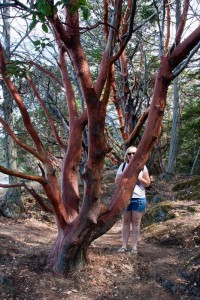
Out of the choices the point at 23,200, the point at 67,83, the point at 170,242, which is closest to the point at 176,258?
the point at 170,242

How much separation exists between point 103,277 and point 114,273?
7.1 inches

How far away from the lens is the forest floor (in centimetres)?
360

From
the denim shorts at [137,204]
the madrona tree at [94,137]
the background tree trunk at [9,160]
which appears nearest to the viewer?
the madrona tree at [94,137]

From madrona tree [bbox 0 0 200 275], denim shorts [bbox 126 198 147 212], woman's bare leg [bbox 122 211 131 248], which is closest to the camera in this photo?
madrona tree [bbox 0 0 200 275]

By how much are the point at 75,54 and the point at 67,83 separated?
0.78 metres

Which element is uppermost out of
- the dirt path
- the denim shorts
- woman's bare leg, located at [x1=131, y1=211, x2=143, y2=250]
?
the denim shorts

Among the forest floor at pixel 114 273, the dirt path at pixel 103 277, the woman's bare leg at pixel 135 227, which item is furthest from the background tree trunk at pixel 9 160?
the woman's bare leg at pixel 135 227

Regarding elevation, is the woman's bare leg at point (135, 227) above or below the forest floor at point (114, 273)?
above

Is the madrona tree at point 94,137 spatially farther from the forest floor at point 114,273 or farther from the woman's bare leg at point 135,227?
the woman's bare leg at point 135,227

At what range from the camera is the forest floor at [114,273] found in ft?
11.8

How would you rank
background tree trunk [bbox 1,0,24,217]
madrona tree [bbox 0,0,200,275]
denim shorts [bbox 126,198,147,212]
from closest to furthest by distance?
madrona tree [bbox 0,0,200,275]
denim shorts [bbox 126,198,147,212]
background tree trunk [bbox 1,0,24,217]

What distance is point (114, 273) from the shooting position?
407 cm

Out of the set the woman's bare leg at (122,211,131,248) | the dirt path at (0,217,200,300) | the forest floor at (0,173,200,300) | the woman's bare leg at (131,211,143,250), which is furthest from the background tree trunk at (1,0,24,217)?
the woman's bare leg at (131,211,143,250)

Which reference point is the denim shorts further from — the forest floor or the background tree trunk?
the background tree trunk
